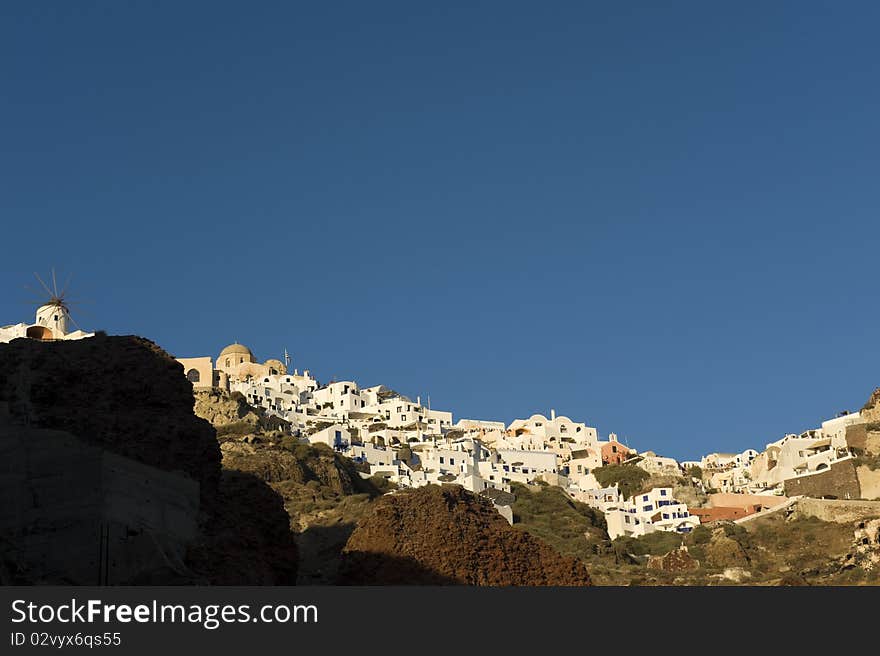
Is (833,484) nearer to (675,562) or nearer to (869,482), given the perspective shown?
(869,482)

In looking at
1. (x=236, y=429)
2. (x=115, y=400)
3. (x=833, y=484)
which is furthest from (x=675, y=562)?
(x=115, y=400)

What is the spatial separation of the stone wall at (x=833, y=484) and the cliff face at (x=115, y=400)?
222 ft

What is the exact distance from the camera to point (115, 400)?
38062 mm

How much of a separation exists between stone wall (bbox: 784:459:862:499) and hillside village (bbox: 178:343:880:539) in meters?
0.08

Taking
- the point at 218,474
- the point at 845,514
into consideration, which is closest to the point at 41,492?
the point at 218,474

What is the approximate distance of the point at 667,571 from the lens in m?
78.1

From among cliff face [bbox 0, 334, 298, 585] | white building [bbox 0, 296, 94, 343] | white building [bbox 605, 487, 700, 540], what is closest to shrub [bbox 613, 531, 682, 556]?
white building [bbox 605, 487, 700, 540]

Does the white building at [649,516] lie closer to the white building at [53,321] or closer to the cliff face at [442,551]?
the white building at [53,321]

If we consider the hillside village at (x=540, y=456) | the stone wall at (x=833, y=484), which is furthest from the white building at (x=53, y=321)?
the stone wall at (x=833, y=484)

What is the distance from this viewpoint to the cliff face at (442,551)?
4056 centimetres

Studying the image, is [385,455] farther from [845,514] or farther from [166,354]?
[166,354]

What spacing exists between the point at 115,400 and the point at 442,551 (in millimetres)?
10956
